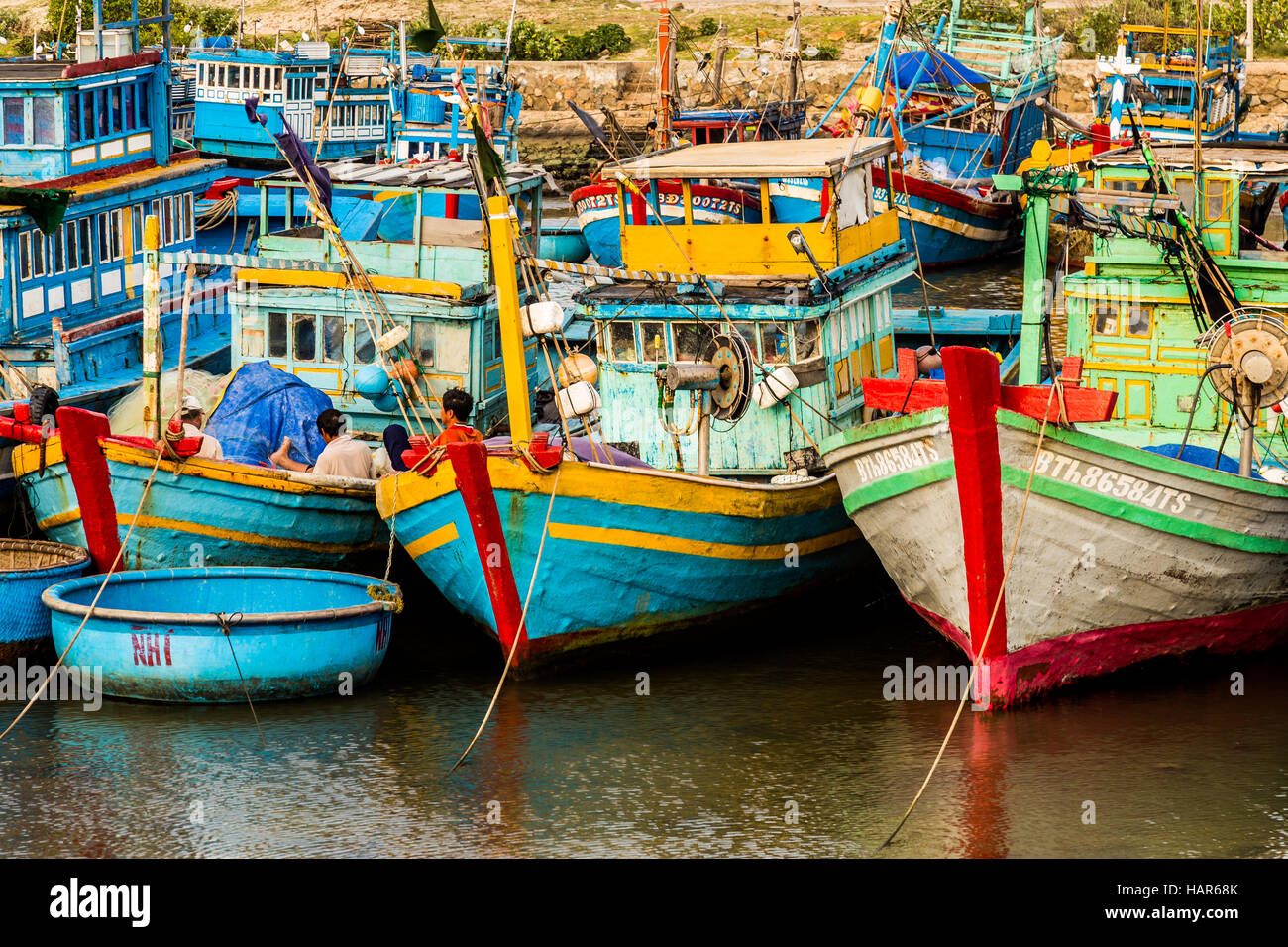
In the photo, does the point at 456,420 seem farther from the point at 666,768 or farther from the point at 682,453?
the point at 666,768

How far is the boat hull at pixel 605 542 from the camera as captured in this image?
12.7 meters

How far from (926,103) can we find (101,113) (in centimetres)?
2114

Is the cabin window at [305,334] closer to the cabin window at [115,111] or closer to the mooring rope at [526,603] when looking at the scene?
the mooring rope at [526,603]

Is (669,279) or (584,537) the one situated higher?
(669,279)

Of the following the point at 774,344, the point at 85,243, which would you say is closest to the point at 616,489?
the point at 774,344

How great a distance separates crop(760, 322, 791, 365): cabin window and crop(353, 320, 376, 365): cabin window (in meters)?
4.06

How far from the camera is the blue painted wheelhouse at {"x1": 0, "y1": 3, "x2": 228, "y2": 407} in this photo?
17594 mm

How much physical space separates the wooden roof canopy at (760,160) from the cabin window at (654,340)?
1.33 meters

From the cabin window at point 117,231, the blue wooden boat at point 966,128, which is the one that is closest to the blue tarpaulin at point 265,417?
the cabin window at point 117,231

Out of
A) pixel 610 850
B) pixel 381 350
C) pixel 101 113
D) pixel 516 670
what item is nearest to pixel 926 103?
pixel 101 113

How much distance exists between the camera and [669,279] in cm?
1463

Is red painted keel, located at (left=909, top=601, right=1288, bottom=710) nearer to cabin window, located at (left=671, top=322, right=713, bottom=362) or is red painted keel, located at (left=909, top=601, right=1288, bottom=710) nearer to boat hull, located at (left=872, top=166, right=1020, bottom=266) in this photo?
cabin window, located at (left=671, top=322, right=713, bottom=362)

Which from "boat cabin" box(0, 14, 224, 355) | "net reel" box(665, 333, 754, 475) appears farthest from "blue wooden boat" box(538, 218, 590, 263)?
"net reel" box(665, 333, 754, 475)

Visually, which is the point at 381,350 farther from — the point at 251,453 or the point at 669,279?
the point at 669,279
